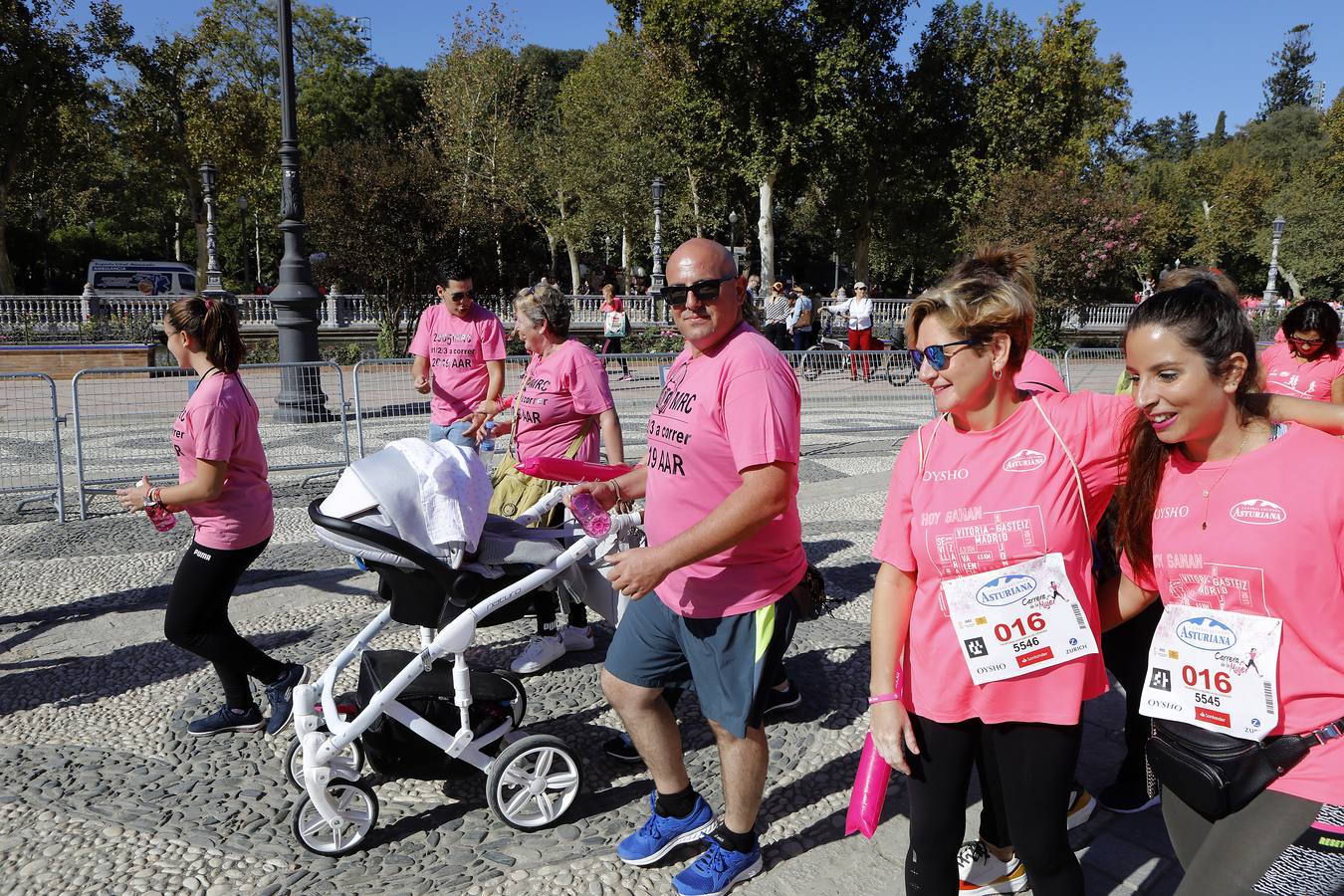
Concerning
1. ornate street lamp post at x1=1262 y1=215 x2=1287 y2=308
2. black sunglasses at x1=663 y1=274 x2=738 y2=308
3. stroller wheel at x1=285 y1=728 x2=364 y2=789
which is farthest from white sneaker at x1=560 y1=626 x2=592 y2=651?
ornate street lamp post at x1=1262 y1=215 x2=1287 y2=308

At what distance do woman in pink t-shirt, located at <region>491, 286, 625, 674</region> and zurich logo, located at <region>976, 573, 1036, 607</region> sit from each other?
105 inches

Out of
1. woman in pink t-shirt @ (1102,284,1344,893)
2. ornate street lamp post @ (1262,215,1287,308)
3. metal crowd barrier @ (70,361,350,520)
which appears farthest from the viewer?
ornate street lamp post @ (1262,215,1287,308)

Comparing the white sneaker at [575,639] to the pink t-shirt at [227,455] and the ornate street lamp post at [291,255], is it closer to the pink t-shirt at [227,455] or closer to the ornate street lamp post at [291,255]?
the pink t-shirt at [227,455]

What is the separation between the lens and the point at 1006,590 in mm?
2072

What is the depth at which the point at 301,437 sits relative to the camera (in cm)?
1044

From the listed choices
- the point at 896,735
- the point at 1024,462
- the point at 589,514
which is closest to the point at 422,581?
the point at 589,514

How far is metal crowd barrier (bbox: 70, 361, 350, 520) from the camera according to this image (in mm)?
8055

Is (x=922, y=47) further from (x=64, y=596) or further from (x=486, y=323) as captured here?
(x=64, y=596)

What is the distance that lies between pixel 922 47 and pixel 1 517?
105 ft

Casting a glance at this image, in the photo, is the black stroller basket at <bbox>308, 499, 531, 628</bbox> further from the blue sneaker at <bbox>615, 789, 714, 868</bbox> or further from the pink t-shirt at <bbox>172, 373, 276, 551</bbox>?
the blue sneaker at <bbox>615, 789, 714, 868</bbox>

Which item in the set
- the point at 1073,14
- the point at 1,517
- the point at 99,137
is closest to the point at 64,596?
the point at 1,517

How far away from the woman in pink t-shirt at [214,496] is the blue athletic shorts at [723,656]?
174 cm

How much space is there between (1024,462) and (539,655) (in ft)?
9.73

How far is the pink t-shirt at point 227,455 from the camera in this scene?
3598 millimetres
